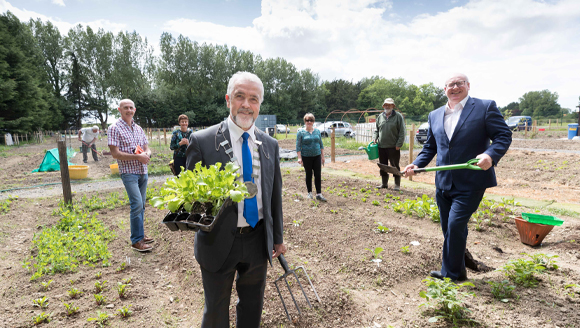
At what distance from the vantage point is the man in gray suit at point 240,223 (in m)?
1.72

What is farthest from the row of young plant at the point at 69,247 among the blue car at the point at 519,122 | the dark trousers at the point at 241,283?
the blue car at the point at 519,122

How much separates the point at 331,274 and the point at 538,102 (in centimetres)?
10944

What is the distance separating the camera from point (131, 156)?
3709 millimetres

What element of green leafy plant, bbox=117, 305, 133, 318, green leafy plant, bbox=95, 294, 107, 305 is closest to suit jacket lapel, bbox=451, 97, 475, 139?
green leafy plant, bbox=117, 305, 133, 318

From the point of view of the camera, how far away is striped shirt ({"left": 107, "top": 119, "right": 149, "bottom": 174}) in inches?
146

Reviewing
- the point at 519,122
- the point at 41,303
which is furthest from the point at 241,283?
the point at 519,122

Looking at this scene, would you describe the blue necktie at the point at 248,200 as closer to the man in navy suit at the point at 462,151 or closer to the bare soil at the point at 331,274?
the bare soil at the point at 331,274

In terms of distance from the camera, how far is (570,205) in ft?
18.5

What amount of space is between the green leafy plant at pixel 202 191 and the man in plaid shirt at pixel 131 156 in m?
2.67

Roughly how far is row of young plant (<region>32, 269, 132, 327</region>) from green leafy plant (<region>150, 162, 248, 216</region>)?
188cm

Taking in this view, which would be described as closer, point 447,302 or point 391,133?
point 447,302

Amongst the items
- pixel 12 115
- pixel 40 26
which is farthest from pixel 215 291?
pixel 40 26

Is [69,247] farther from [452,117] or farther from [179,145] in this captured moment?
[452,117]

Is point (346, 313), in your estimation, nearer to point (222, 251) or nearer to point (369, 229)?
point (222, 251)
